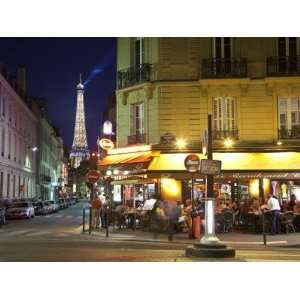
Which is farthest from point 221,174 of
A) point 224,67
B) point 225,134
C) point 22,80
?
point 22,80

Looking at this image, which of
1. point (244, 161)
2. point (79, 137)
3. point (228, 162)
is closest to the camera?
point (244, 161)

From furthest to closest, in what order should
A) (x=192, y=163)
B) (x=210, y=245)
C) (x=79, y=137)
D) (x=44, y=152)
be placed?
(x=79, y=137)
(x=44, y=152)
(x=192, y=163)
(x=210, y=245)

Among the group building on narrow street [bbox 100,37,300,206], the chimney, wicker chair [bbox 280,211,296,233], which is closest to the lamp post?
wicker chair [bbox 280,211,296,233]

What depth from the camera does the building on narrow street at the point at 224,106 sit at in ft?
84.0

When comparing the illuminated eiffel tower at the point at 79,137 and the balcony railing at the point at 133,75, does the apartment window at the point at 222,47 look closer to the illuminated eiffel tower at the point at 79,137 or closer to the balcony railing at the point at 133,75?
the balcony railing at the point at 133,75

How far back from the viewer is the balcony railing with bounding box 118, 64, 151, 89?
26.9 metres

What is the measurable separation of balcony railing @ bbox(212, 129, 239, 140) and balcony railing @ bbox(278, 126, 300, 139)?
6.61 ft

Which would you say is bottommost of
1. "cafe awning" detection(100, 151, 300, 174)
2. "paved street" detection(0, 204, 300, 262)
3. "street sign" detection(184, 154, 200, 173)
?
"paved street" detection(0, 204, 300, 262)

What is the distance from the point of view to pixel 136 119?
28.2 metres

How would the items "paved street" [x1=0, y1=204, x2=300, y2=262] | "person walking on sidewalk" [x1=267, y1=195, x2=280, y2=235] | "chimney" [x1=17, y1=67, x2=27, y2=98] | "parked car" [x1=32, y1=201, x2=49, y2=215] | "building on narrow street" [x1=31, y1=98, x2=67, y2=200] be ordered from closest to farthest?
"paved street" [x1=0, y1=204, x2=300, y2=262], "person walking on sidewalk" [x1=267, y1=195, x2=280, y2=235], "parked car" [x1=32, y1=201, x2=49, y2=215], "chimney" [x1=17, y1=67, x2=27, y2=98], "building on narrow street" [x1=31, y1=98, x2=67, y2=200]

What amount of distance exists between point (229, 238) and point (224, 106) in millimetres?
7881

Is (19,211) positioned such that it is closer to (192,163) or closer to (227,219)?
(227,219)

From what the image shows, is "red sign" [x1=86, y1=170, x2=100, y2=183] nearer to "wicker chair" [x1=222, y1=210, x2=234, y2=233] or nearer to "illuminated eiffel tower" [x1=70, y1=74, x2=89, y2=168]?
"wicker chair" [x1=222, y1=210, x2=234, y2=233]
